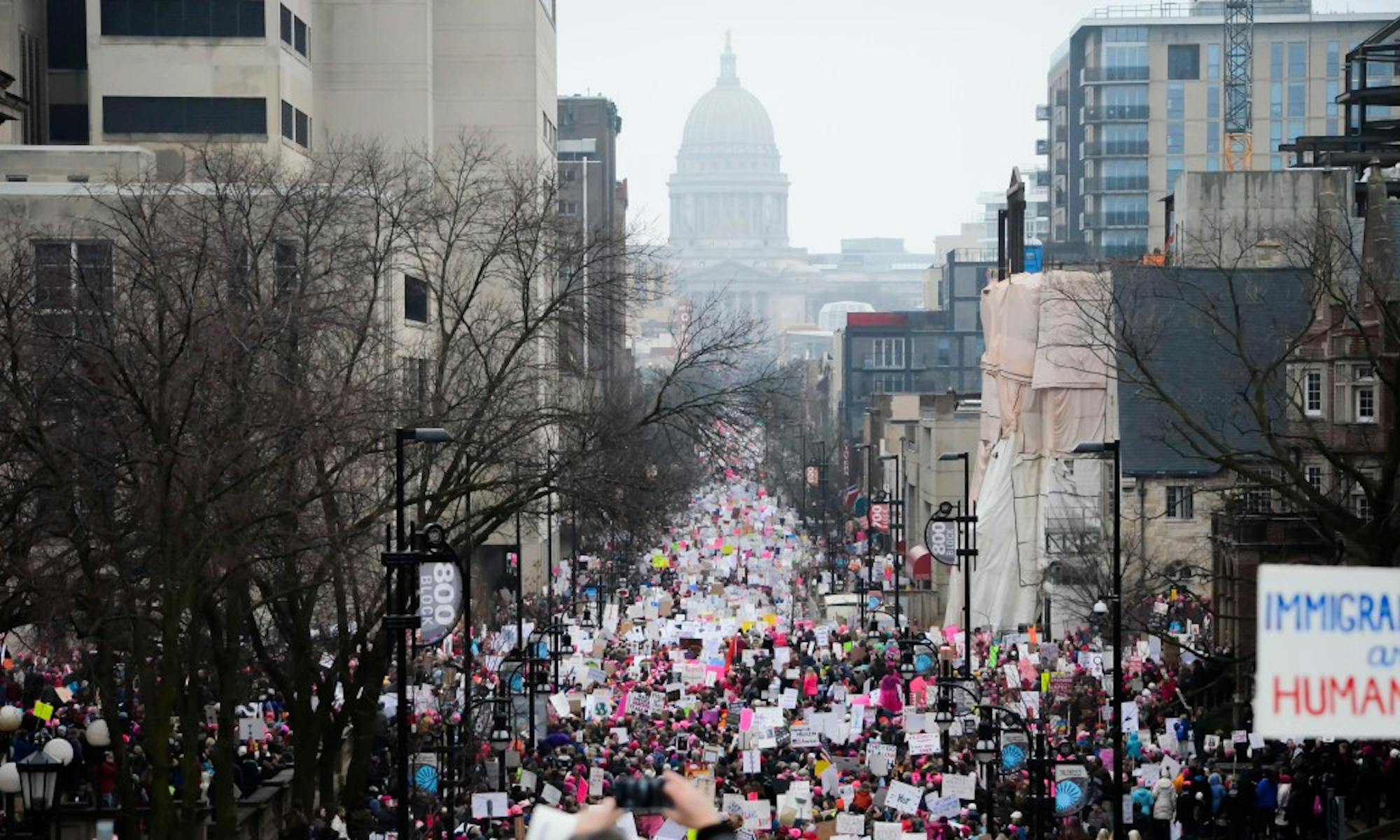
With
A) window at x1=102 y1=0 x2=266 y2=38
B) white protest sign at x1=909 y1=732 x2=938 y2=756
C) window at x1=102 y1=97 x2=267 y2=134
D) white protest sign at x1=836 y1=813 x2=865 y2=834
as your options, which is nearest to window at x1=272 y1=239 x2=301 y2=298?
white protest sign at x1=909 y1=732 x2=938 y2=756

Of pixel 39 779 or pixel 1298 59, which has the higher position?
pixel 1298 59

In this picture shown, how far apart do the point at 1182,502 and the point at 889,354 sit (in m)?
99.2

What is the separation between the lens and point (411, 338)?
2494 inches

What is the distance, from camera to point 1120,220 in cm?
15525

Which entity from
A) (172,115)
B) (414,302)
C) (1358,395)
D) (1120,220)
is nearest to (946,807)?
(1358,395)

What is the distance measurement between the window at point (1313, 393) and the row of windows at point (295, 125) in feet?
103

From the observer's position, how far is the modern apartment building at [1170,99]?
153 meters

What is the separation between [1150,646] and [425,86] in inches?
1601

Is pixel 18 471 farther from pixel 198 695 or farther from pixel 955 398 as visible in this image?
pixel 955 398

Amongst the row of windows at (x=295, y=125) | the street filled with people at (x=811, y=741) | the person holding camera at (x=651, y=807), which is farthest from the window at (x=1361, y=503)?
the person holding camera at (x=651, y=807)

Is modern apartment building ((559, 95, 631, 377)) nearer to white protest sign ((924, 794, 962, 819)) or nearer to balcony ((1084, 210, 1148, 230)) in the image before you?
balcony ((1084, 210, 1148, 230))

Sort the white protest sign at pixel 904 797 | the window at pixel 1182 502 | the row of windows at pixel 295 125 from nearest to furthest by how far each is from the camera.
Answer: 1. the white protest sign at pixel 904 797
2. the window at pixel 1182 502
3. the row of windows at pixel 295 125

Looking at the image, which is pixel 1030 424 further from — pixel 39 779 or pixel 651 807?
pixel 651 807

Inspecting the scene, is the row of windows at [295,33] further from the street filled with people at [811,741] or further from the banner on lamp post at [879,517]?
the street filled with people at [811,741]
